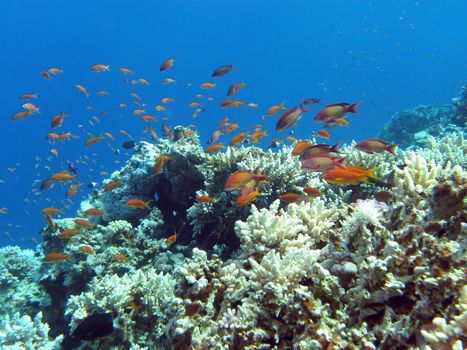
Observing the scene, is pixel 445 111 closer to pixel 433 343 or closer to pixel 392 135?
pixel 392 135

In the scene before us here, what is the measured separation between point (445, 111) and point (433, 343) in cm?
2053

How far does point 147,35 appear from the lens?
129500 millimetres

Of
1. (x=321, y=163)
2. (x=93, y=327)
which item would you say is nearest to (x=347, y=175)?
(x=321, y=163)

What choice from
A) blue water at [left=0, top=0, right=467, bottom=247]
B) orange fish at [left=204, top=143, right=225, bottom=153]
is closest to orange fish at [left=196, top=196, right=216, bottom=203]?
orange fish at [left=204, top=143, right=225, bottom=153]

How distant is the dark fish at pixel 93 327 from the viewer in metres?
3.74

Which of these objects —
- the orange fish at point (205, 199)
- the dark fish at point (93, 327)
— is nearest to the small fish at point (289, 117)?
the orange fish at point (205, 199)

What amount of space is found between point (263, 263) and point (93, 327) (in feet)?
7.70

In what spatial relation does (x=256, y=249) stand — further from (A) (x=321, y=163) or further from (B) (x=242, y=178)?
(A) (x=321, y=163)

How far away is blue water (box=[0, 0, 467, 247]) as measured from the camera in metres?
104

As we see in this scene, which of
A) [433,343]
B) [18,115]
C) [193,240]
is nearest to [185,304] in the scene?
[433,343]

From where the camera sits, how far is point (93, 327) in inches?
149

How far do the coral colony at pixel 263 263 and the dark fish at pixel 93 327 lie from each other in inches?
0.5

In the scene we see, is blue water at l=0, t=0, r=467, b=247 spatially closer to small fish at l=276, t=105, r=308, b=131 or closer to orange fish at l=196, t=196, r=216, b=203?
small fish at l=276, t=105, r=308, b=131

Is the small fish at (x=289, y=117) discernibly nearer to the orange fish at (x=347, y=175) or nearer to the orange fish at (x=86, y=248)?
the orange fish at (x=347, y=175)
